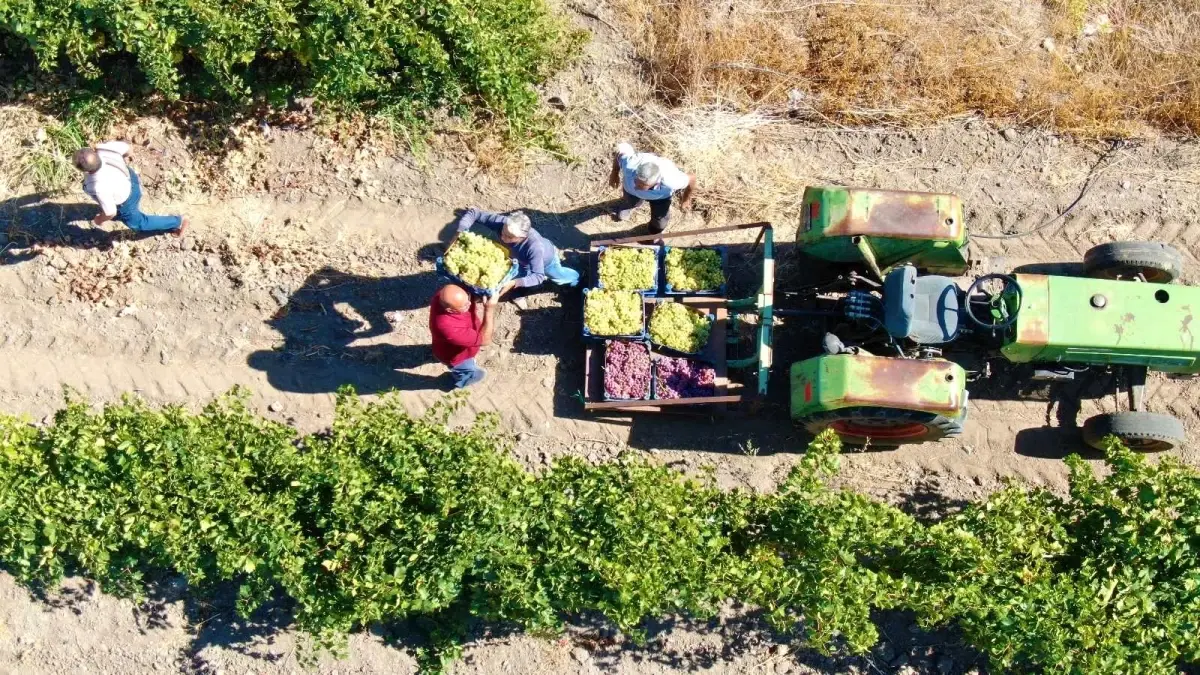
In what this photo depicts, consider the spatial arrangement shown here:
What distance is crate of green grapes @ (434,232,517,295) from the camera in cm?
741

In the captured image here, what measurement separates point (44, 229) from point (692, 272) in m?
6.17

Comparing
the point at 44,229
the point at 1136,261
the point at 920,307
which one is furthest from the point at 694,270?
the point at 44,229

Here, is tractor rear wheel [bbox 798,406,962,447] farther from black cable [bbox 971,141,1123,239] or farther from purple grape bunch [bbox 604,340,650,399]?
black cable [bbox 971,141,1123,239]

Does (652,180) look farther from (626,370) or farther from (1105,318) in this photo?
(1105,318)

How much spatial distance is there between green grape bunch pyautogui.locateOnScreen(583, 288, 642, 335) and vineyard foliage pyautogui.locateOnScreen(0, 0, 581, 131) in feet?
6.90

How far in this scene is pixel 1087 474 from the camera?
709 centimetres

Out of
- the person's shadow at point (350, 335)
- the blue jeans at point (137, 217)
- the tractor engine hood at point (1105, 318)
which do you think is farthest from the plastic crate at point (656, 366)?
the blue jeans at point (137, 217)

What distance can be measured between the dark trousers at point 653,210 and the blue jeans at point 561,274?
0.86m

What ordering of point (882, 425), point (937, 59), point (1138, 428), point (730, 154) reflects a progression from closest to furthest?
point (1138, 428)
point (882, 425)
point (730, 154)
point (937, 59)

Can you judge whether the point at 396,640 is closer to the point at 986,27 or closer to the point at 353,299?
the point at 353,299

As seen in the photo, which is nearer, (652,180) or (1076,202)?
(652,180)

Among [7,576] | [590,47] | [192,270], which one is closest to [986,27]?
[590,47]

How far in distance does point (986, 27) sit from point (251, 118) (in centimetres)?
736

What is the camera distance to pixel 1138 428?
24.7 feet
